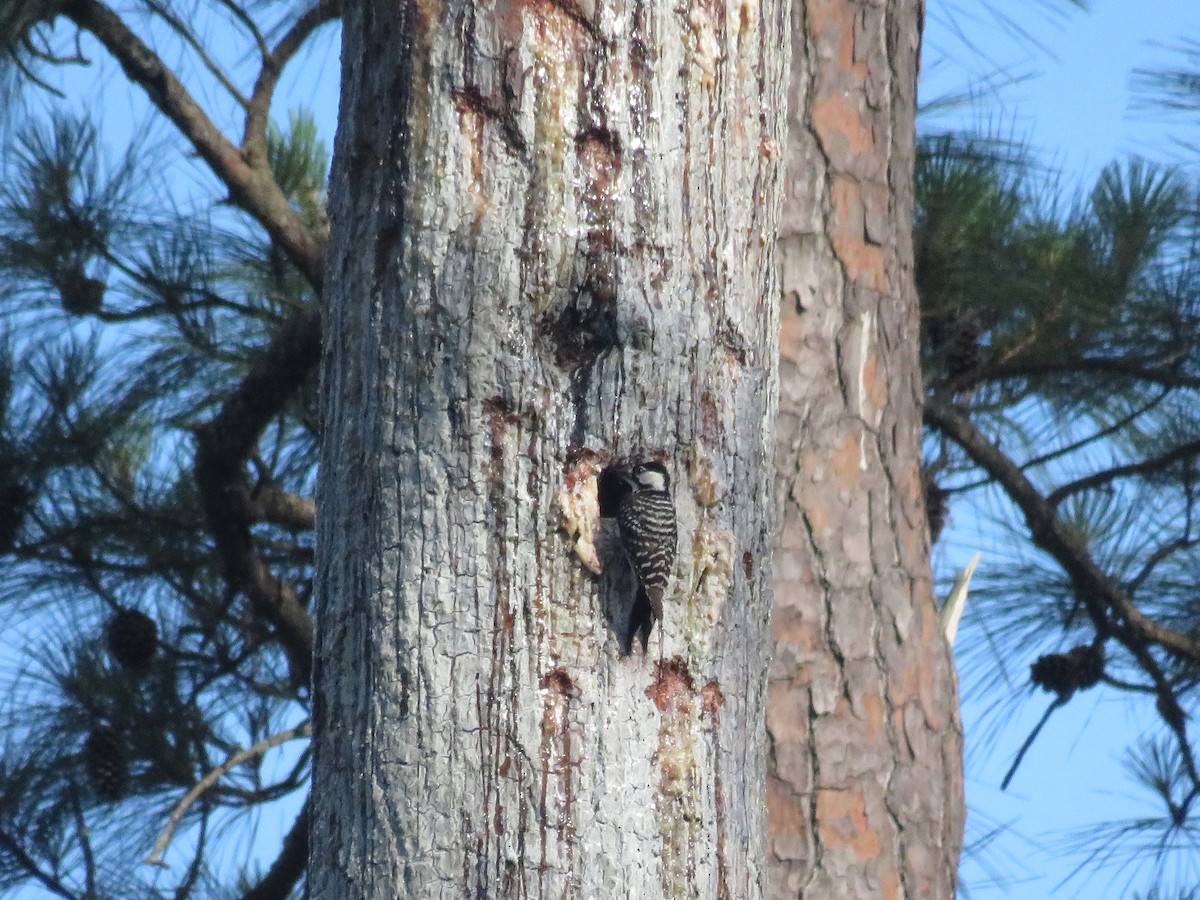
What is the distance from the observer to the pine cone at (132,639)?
3732 mm

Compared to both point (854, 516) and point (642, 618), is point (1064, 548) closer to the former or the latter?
point (854, 516)

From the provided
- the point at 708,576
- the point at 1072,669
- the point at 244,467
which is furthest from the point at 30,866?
the point at 708,576

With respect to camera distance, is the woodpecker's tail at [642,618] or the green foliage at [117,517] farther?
the green foliage at [117,517]

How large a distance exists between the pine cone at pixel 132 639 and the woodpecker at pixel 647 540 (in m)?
2.46

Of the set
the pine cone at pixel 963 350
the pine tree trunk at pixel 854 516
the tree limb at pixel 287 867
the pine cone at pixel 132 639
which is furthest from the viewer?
the pine cone at pixel 132 639

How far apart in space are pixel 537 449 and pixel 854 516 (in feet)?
3.74

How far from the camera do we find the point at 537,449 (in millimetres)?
1558

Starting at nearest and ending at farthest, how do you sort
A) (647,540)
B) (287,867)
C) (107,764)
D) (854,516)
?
(647,540), (854,516), (287,867), (107,764)

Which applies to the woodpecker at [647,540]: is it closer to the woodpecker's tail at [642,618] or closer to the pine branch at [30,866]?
the woodpecker's tail at [642,618]

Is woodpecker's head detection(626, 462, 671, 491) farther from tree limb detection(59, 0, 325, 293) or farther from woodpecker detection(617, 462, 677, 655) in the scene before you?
tree limb detection(59, 0, 325, 293)

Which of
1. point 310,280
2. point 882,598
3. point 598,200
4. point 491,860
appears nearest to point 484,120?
point 598,200

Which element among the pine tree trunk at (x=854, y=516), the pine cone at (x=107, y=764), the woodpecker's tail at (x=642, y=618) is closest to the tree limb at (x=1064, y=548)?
the pine tree trunk at (x=854, y=516)

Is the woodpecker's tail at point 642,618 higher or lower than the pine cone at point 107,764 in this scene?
lower

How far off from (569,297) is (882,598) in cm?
116
